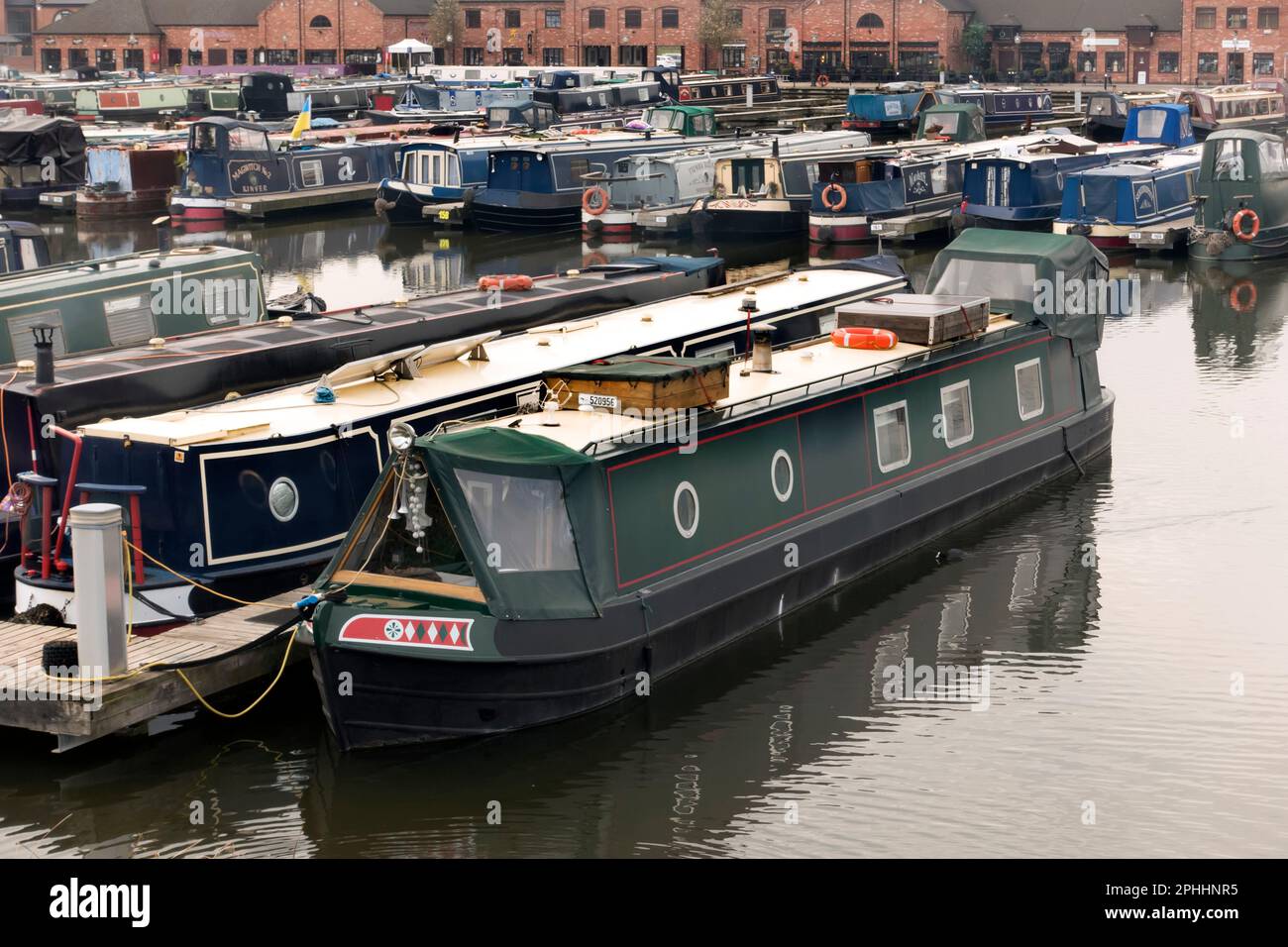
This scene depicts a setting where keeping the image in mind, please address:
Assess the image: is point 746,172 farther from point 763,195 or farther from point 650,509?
point 650,509

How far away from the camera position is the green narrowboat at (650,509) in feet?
48.5

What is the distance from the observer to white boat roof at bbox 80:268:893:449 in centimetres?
1694

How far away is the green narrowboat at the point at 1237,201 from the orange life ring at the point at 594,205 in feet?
51.9

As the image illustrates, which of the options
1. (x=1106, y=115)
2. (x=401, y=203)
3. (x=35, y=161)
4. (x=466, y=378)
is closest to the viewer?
(x=466, y=378)

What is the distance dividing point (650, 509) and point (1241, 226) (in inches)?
1174

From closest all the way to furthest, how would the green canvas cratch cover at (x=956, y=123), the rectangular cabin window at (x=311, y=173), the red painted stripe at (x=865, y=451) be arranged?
1. the red painted stripe at (x=865, y=451)
2. the rectangular cabin window at (x=311, y=173)
3. the green canvas cratch cover at (x=956, y=123)

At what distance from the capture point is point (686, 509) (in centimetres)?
1689

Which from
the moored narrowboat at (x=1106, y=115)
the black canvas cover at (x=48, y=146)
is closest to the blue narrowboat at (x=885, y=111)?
the moored narrowboat at (x=1106, y=115)

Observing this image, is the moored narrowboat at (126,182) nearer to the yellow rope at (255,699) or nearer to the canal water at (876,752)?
the canal water at (876,752)

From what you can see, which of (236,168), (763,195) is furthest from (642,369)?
(236,168)

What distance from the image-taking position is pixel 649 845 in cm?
1399

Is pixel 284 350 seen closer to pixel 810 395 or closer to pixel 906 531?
pixel 810 395

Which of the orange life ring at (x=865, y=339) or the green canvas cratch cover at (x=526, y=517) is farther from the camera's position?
the orange life ring at (x=865, y=339)

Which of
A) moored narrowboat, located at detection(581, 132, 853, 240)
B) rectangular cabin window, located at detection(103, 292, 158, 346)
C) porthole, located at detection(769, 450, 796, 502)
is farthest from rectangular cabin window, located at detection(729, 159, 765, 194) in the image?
porthole, located at detection(769, 450, 796, 502)
